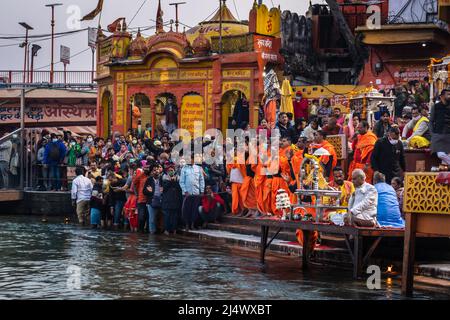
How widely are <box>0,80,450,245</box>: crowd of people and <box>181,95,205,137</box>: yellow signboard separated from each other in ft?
8.11

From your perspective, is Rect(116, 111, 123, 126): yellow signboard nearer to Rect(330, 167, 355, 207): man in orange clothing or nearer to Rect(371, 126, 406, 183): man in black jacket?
Rect(371, 126, 406, 183): man in black jacket

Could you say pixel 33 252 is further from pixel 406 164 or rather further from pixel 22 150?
pixel 22 150

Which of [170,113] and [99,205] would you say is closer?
[99,205]

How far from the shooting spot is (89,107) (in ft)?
160

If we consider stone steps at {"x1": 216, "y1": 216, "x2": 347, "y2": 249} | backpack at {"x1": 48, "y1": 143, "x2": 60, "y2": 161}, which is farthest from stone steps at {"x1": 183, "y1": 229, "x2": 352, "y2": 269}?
backpack at {"x1": 48, "y1": 143, "x2": 60, "y2": 161}

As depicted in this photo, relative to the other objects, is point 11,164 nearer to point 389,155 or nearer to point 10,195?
point 10,195

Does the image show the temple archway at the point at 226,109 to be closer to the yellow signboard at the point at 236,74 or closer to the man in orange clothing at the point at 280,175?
the yellow signboard at the point at 236,74

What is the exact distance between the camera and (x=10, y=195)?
3133cm

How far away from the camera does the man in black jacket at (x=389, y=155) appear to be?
57.6 feet

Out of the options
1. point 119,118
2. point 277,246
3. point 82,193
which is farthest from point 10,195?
point 277,246

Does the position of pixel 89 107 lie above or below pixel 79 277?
above

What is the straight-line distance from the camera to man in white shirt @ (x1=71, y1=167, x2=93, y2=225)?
26609 millimetres
